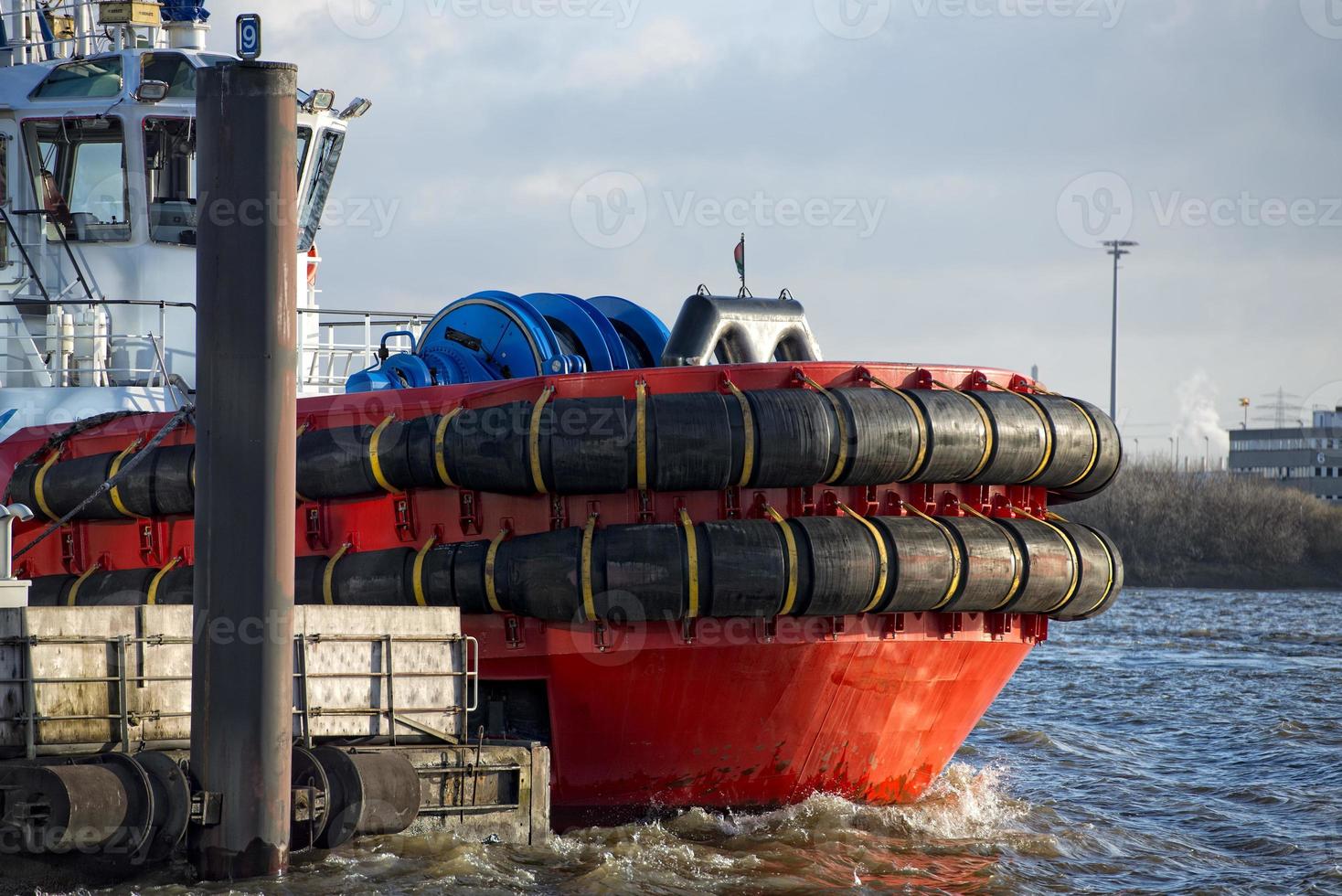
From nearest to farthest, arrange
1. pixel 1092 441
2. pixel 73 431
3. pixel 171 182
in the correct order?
1. pixel 1092 441
2. pixel 73 431
3. pixel 171 182

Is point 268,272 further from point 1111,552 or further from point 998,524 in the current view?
point 1111,552

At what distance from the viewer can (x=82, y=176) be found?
455 inches

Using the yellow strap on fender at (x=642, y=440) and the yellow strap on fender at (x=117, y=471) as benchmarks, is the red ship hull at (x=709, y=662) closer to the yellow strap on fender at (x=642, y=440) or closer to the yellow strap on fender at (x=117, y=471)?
the yellow strap on fender at (x=642, y=440)

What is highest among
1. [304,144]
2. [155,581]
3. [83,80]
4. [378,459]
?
[83,80]

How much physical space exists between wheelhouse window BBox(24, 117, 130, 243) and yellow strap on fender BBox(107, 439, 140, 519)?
8.87ft

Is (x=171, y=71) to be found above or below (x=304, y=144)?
above

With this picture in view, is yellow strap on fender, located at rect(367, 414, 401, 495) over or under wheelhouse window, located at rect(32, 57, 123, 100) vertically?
under

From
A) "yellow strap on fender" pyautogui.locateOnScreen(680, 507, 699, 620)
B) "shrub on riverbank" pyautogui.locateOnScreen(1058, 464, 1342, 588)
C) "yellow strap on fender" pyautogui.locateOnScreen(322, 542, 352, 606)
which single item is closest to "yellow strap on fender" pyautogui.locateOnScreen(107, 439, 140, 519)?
"yellow strap on fender" pyautogui.locateOnScreen(322, 542, 352, 606)

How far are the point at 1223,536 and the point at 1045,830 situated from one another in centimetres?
3622

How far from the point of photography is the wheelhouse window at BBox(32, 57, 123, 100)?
11422mm

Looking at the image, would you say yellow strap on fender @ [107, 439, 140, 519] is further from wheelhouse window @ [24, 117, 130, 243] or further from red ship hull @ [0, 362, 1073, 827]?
wheelhouse window @ [24, 117, 130, 243]

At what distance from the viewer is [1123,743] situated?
1352 centimetres

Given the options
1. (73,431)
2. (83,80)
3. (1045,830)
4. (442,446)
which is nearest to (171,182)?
(83,80)

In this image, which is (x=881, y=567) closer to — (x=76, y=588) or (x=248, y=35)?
(x=248, y=35)
